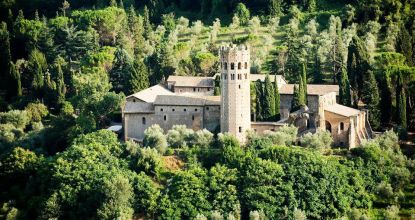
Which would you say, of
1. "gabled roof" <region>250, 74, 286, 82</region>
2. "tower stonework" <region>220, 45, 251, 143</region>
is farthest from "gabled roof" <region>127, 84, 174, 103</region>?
"gabled roof" <region>250, 74, 286, 82</region>

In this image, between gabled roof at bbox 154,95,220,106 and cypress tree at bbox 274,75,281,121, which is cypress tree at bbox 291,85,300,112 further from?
gabled roof at bbox 154,95,220,106

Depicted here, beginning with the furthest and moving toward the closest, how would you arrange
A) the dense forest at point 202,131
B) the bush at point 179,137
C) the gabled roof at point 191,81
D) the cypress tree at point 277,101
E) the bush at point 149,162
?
1. the gabled roof at point 191,81
2. the cypress tree at point 277,101
3. the bush at point 179,137
4. the bush at point 149,162
5. the dense forest at point 202,131

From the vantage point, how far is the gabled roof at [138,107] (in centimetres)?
5562

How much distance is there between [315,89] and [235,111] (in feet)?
26.1

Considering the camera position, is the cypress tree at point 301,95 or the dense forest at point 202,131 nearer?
the dense forest at point 202,131

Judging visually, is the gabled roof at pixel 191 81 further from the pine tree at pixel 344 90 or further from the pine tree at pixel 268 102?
the pine tree at pixel 344 90

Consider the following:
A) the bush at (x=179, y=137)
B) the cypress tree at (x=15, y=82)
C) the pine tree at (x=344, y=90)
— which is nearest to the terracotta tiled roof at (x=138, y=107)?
the bush at (x=179, y=137)

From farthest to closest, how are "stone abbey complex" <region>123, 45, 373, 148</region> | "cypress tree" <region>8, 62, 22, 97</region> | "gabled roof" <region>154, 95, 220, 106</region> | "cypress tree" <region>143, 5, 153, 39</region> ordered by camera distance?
"cypress tree" <region>143, 5, 153, 39</region>, "cypress tree" <region>8, 62, 22, 97</region>, "gabled roof" <region>154, 95, 220, 106</region>, "stone abbey complex" <region>123, 45, 373, 148</region>

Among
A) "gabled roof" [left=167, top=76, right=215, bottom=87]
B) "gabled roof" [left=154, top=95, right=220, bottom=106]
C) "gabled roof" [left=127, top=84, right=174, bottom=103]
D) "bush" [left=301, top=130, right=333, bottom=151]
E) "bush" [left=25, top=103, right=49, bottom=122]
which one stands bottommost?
"bush" [left=301, top=130, right=333, bottom=151]

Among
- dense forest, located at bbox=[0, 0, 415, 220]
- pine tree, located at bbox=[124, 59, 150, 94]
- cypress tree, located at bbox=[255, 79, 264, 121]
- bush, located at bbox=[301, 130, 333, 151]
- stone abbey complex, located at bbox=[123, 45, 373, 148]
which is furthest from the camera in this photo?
pine tree, located at bbox=[124, 59, 150, 94]

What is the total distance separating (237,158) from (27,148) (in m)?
15.8

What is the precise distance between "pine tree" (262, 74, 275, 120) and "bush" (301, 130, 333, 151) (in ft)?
13.6

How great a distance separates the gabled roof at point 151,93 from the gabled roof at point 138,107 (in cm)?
37

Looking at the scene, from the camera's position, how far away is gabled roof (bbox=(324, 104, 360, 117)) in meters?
53.3
